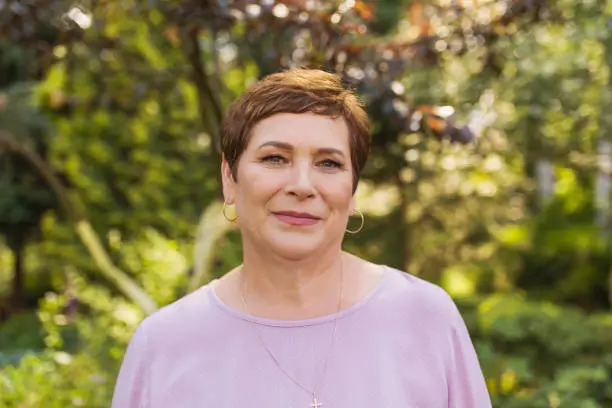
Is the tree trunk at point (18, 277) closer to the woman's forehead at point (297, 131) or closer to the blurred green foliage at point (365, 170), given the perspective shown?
the blurred green foliage at point (365, 170)

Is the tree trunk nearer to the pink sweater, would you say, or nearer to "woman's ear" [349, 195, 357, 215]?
the pink sweater

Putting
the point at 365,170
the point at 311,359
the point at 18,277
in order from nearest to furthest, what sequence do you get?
the point at 311,359
the point at 365,170
the point at 18,277

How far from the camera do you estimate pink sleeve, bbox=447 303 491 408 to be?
192 cm

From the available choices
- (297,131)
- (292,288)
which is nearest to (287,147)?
(297,131)

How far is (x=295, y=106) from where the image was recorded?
180 centimetres

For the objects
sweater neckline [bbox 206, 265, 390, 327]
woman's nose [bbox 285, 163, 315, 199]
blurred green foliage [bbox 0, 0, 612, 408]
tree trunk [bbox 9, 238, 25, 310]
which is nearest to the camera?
woman's nose [bbox 285, 163, 315, 199]

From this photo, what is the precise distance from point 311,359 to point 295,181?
1.30ft

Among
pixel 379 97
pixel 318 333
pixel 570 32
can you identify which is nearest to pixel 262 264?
pixel 318 333

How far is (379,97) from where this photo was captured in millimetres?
3791

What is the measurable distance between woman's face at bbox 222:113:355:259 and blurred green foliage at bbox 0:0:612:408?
5.79ft

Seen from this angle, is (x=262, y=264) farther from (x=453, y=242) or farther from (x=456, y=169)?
(x=453, y=242)

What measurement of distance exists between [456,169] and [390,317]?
6777mm

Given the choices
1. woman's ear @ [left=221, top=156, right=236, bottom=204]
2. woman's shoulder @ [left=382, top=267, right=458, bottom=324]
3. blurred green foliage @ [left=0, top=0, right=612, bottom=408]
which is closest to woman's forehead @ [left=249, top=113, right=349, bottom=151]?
woman's ear @ [left=221, top=156, right=236, bottom=204]

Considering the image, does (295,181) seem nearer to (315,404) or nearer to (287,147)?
(287,147)
